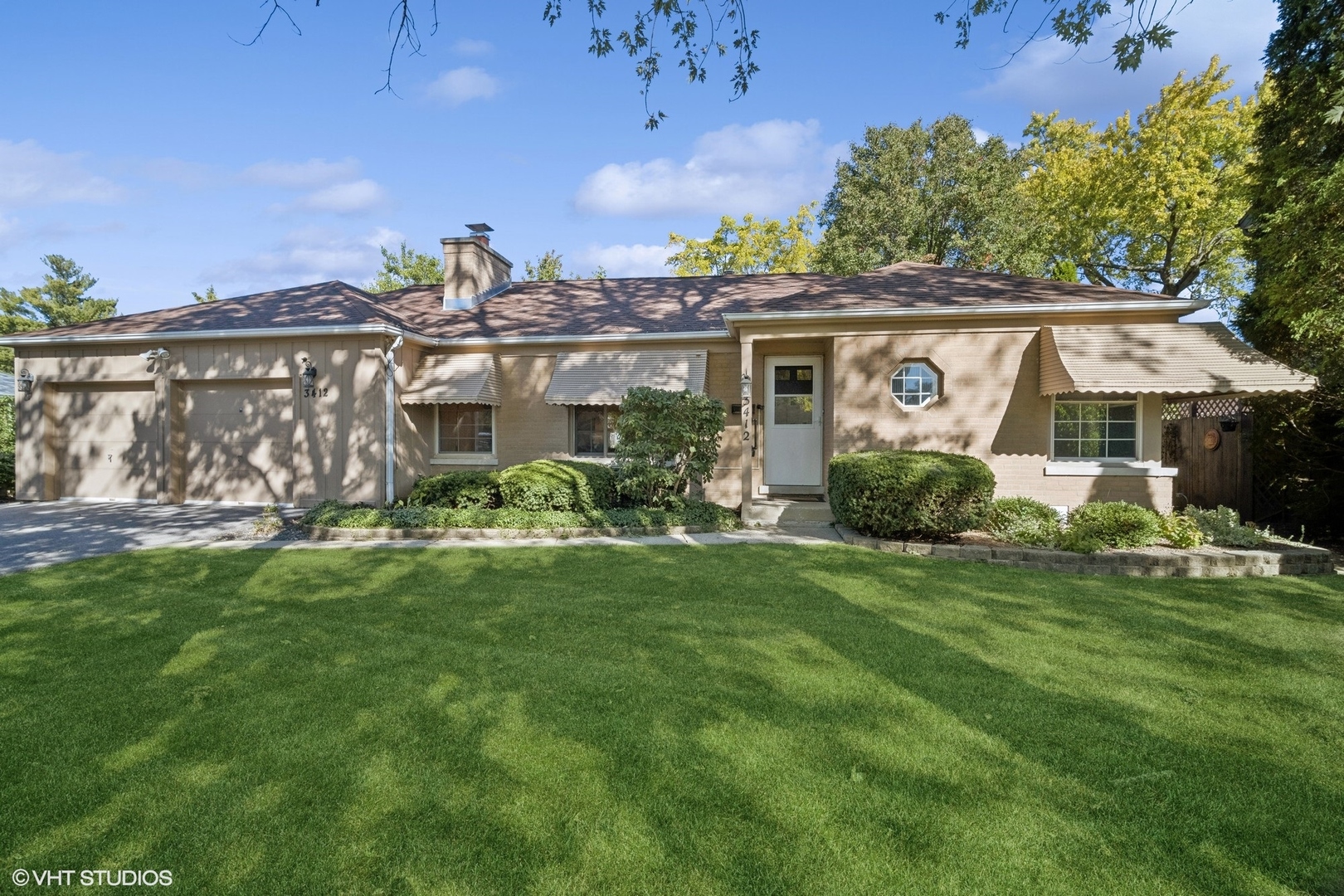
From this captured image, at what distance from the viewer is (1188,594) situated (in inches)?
274

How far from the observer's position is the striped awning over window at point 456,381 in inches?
520

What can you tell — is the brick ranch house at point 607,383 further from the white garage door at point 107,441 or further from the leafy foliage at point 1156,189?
the leafy foliage at point 1156,189

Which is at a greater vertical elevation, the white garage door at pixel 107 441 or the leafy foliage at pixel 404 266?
the leafy foliage at pixel 404 266

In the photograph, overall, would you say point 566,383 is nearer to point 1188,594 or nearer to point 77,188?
point 1188,594

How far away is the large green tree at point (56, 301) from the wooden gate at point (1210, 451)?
4553 centimetres

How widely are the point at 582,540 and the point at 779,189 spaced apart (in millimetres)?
31357

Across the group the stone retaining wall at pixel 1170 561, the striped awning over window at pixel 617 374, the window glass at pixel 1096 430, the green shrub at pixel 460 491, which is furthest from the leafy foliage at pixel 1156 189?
the green shrub at pixel 460 491

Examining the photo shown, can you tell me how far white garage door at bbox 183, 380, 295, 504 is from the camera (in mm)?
13375

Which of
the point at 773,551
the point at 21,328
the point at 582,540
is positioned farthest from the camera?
the point at 21,328

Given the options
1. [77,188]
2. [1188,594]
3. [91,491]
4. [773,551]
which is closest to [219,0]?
[773,551]

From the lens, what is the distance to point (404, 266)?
132ft

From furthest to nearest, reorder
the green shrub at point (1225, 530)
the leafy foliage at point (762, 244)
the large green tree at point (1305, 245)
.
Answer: the leafy foliage at point (762, 244)
the green shrub at point (1225, 530)
the large green tree at point (1305, 245)

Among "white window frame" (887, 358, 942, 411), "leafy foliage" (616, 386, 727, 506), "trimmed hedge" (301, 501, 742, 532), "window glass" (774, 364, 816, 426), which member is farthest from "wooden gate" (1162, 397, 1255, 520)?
"trimmed hedge" (301, 501, 742, 532)

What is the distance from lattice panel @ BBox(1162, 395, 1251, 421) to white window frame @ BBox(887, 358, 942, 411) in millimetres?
4713
